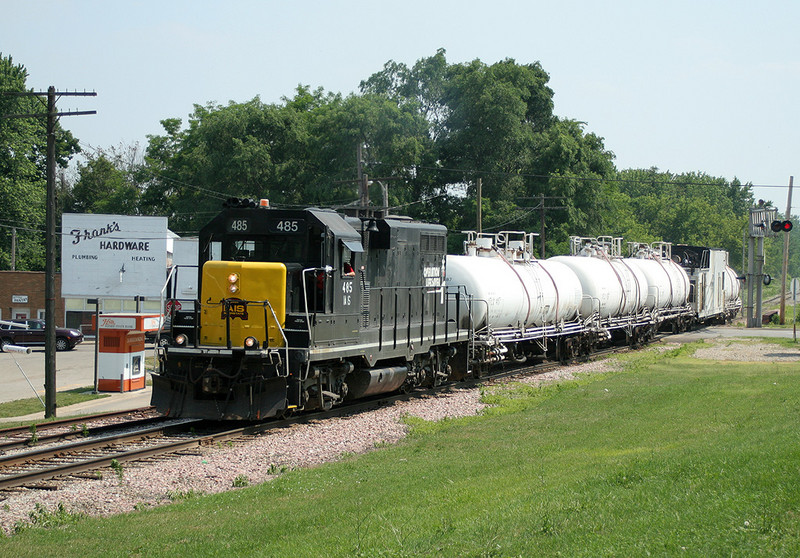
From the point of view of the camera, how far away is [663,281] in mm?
37094

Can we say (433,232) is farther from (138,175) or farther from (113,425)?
(138,175)

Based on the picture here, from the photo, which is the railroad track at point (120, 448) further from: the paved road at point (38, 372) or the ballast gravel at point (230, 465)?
the paved road at point (38, 372)

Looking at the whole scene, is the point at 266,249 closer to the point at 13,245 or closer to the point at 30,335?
the point at 30,335

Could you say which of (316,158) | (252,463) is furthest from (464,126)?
(252,463)

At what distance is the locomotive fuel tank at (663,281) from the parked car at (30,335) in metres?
28.2

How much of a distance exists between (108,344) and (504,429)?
13.2m

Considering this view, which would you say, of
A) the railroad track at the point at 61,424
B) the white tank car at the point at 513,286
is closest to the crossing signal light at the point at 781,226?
the white tank car at the point at 513,286

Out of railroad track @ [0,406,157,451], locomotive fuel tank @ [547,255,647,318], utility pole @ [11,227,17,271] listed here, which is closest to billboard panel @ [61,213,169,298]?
utility pole @ [11,227,17,271]

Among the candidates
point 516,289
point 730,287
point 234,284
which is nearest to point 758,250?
point 730,287

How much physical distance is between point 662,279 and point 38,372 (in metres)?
26.3

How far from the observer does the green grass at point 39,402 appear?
19.7 meters

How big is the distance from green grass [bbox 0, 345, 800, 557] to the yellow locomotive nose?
2.96 m

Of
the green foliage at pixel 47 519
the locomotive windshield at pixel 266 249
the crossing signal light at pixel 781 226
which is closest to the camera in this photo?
the green foliage at pixel 47 519

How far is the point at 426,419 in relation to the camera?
16.5 meters
